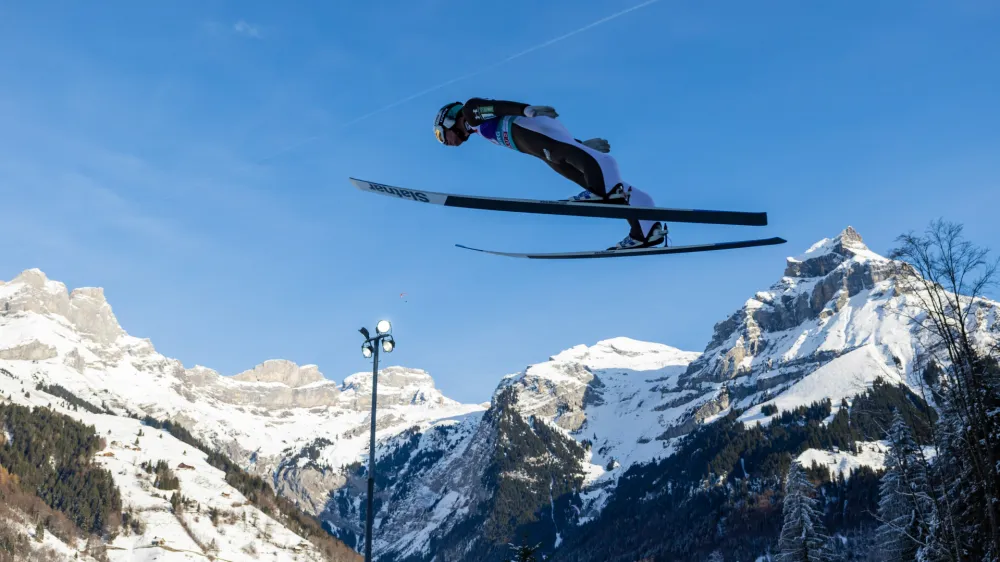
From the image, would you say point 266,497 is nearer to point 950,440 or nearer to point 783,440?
point 783,440

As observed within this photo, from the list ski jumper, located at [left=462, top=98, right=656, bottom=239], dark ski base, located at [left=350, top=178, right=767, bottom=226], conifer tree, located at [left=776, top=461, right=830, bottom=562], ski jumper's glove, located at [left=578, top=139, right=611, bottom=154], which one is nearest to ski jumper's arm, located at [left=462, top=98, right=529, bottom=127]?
ski jumper, located at [left=462, top=98, right=656, bottom=239]

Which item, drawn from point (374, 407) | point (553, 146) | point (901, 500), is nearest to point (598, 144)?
point (553, 146)

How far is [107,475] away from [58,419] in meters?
28.6

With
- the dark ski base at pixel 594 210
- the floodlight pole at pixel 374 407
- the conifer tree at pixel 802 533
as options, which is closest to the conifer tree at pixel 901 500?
the conifer tree at pixel 802 533

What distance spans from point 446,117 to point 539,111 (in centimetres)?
129

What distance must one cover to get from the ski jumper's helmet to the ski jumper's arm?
0.18 m

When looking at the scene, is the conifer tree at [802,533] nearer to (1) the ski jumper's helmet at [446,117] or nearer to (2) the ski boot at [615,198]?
(2) the ski boot at [615,198]

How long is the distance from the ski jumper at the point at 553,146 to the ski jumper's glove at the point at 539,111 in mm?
109

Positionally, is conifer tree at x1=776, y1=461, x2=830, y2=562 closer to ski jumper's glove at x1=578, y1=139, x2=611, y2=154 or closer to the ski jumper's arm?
ski jumper's glove at x1=578, y1=139, x2=611, y2=154

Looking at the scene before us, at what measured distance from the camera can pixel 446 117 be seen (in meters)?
9.38

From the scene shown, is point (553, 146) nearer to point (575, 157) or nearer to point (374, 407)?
point (575, 157)

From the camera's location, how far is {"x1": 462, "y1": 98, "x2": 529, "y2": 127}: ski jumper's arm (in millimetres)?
8773

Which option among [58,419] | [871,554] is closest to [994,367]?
[871,554]

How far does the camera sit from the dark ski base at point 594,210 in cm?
795
